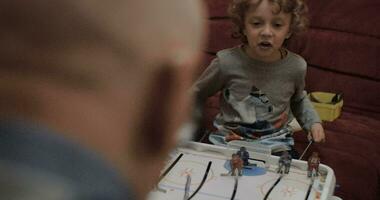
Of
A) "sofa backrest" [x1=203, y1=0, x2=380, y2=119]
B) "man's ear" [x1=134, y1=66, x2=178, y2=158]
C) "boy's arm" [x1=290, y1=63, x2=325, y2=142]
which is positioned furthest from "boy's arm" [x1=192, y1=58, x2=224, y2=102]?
"man's ear" [x1=134, y1=66, x2=178, y2=158]

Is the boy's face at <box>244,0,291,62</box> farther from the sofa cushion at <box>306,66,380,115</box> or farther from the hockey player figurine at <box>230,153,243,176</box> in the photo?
the sofa cushion at <box>306,66,380,115</box>

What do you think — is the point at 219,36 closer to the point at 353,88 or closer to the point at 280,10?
the point at 353,88

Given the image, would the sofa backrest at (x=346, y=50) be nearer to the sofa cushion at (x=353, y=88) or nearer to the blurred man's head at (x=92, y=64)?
the sofa cushion at (x=353, y=88)

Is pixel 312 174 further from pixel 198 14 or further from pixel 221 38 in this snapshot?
pixel 198 14

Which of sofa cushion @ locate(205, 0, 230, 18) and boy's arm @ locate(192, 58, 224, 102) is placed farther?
sofa cushion @ locate(205, 0, 230, 18)

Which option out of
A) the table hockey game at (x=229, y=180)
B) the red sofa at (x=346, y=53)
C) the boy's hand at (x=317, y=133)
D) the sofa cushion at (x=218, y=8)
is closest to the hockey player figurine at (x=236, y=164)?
the table hockey game at (x=229, y=180)

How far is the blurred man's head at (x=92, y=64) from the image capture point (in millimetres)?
311

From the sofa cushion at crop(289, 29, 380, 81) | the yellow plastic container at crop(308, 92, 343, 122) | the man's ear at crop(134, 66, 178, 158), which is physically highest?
the man's ear at crop(134, 66, 178, 158)

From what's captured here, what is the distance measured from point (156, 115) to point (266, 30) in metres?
1.54

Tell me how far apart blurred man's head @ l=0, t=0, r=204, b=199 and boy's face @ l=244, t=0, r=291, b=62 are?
5.07 feet

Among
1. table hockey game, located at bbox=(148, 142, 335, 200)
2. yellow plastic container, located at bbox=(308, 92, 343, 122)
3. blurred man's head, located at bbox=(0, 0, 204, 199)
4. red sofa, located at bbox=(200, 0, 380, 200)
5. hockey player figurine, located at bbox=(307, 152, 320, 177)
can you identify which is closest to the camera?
blurred man's head, located at bbox=(0, 0, 204, 199)

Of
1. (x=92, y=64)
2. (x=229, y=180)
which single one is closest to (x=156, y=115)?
(x=92, y=64)

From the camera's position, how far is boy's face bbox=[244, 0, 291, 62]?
1856mm

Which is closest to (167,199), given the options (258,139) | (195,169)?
(195,169)
